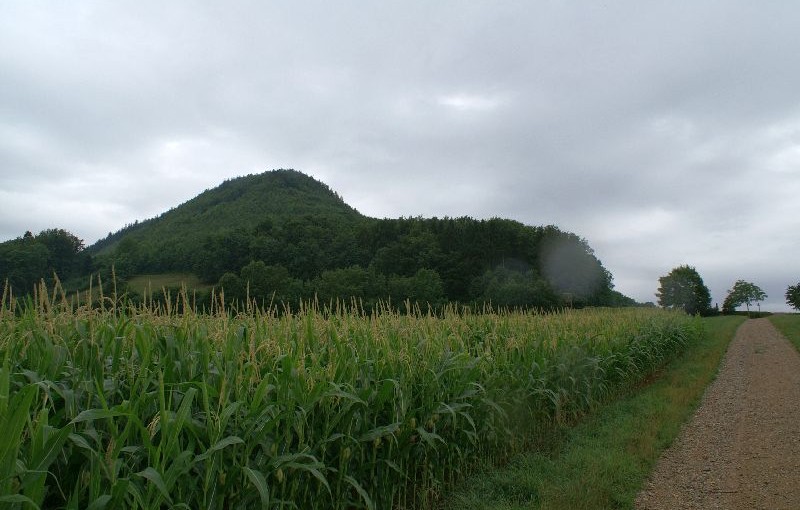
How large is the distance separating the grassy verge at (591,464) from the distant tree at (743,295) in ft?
321

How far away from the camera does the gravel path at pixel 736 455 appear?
494 centimetres

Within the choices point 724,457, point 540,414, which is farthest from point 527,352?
point 724,457

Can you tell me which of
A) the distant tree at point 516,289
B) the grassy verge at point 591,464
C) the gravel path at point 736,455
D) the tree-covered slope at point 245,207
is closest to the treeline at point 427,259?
the distant tree at point 516,289

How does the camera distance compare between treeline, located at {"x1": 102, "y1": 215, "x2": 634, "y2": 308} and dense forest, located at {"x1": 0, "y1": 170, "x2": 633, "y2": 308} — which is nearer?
dense forest, located at {"x1": 0, "y1": 170, "x2": 633, "y2": 308}

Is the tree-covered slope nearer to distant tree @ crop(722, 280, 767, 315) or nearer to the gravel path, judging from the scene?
the gravel path

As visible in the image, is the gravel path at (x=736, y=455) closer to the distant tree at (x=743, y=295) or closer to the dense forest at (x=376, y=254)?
the dense forest at (x=376, y=254)

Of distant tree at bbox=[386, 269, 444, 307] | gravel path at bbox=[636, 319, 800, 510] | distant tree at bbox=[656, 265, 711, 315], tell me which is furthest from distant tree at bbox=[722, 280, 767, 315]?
gravel path at bbox=[636, 319, 800, 510]

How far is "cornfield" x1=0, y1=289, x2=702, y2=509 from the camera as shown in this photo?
7.63ft

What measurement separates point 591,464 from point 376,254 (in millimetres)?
53910

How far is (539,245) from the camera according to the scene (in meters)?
60.6

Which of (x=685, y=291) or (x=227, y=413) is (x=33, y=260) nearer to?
(x=227, y=413)

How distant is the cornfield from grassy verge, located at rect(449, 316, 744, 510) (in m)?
0.39

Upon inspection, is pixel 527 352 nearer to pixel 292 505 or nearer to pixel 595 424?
pixel 595 424

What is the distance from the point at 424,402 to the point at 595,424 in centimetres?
423
